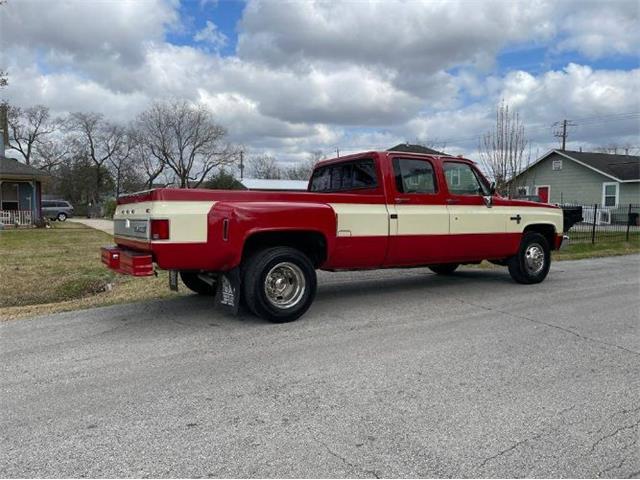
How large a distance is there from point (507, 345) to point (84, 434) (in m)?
3.78

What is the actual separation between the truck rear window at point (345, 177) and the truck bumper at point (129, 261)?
3047mm

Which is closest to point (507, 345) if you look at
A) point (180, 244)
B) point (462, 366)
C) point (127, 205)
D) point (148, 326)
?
point (462, 366)

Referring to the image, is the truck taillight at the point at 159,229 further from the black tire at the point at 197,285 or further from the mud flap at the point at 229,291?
the black tire at the point at 197,285

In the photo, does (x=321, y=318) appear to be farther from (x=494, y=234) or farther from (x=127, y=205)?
(x=494, y=234)

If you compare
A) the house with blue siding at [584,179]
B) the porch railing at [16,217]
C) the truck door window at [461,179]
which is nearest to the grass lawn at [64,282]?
the truck door window at [461,179]

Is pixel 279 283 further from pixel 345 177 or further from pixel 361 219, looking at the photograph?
pixel 345 177

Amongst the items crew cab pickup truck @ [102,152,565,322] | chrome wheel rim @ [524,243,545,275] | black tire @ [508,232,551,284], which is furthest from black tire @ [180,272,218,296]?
chrome wheel rim @ [524,243,545,275]

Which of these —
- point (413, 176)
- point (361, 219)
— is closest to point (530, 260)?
point (413, 176)

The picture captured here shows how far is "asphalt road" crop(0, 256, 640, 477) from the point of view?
2951 mm

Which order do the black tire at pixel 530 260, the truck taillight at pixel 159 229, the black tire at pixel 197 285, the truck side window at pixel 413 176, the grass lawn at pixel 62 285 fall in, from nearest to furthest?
the truck taillight at pixel 159 229 → the truck side window at pixel 413 176 → the black tire at pixel 197 285 → the grass lawn at pixel 62 285 → the black tire at pixel 530 260

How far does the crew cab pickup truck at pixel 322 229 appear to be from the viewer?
5336 millimetres

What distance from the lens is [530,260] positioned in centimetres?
866

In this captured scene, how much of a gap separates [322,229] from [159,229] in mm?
1798

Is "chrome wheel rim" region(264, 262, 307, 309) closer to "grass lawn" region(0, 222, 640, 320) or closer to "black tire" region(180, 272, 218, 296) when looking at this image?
"black tire" region(180, 272, 218, 296)
